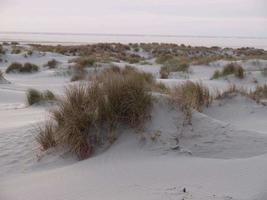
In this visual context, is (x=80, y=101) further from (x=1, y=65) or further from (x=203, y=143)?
(x=1, y=65)

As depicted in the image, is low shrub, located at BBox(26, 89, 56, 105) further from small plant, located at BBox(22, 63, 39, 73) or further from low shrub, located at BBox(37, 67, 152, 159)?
small plant, located at BBox(22, 63, 39, 73)

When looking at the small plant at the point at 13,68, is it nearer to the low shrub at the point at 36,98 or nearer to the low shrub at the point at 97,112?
the low shrub at the point at 36,98

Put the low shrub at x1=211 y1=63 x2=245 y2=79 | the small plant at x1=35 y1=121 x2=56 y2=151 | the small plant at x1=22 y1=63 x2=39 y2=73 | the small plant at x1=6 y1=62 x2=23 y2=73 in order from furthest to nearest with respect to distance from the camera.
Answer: the small plant at x1=22 y1=63 x2=39 y2=73 → the small plant at x1=6 y1=62 x2=23 y2=73 → the low shrub at x1=211 y1=63 x2=245 y2=79 → the small plant at x1=35 y1=121 x2=56 y2=151

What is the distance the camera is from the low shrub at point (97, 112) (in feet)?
18.1

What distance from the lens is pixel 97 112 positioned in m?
5.72

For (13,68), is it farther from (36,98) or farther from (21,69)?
(36,98)

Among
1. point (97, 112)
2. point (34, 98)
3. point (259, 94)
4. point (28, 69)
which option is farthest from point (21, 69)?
point (97, 112)

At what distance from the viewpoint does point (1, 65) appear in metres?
24.3

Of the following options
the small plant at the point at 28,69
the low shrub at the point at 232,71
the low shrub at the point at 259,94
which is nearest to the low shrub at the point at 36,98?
the low shrub at the point at 259,94

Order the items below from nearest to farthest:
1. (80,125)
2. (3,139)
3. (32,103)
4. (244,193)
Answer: (244,193)
(80,125)
(3,139)
(32,103)

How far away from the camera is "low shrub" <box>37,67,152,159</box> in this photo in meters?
5.51

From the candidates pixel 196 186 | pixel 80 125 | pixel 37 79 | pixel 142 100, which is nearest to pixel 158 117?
pixel 142 100

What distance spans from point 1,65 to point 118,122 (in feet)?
65.4

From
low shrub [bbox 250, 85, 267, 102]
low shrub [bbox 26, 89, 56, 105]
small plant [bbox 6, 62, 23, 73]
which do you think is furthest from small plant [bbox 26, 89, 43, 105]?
small plant [bbox 6, 62, 23, 73]
